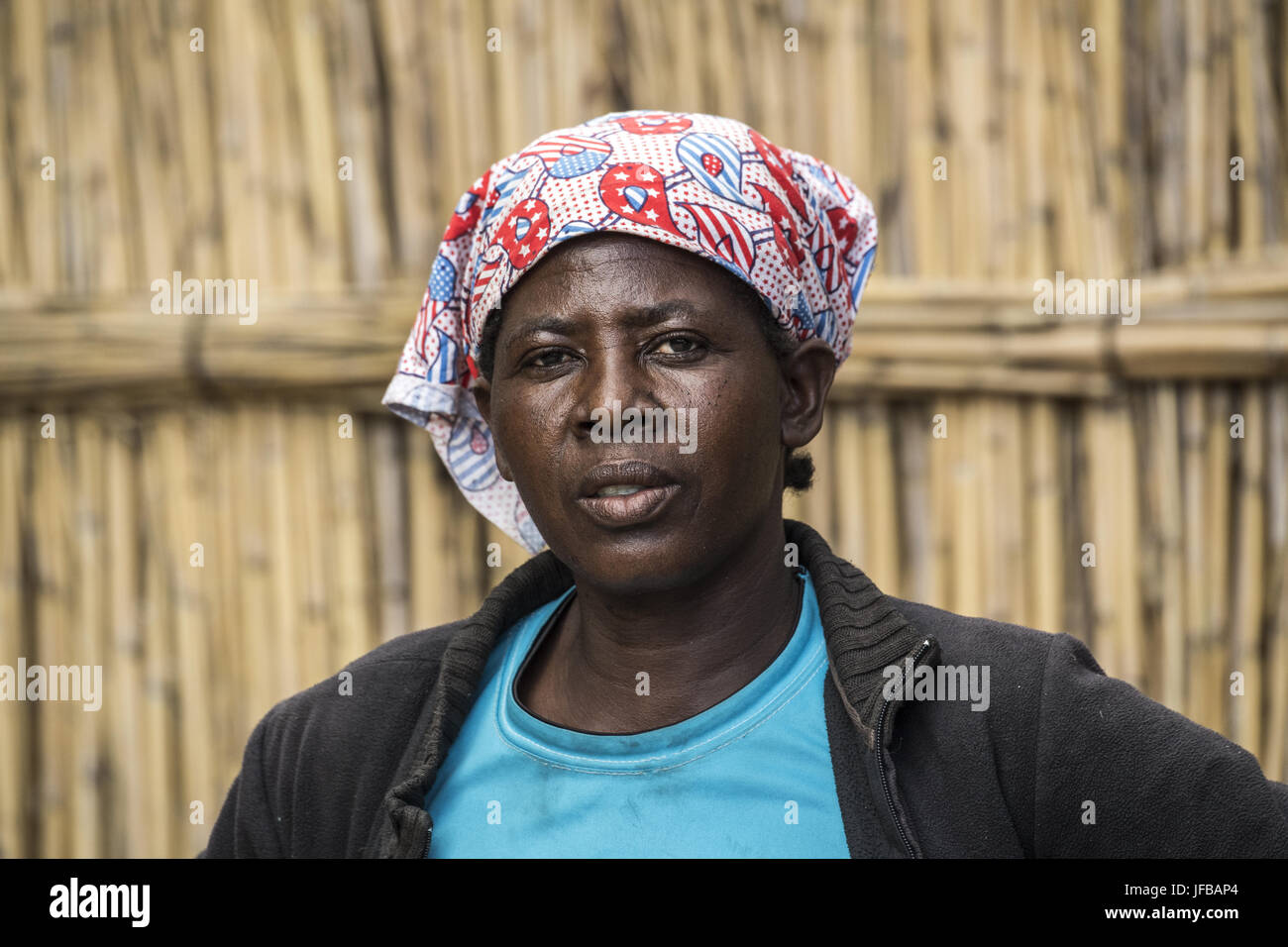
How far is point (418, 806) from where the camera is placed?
1.94 meters

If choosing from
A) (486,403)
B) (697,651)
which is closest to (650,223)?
(486,403)

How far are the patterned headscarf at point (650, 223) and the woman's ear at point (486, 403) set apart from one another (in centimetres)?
3

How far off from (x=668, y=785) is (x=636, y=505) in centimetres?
39

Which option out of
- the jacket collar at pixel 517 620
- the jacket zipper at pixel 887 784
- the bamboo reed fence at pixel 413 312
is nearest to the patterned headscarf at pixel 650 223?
the jacket collar at pixel 517 620

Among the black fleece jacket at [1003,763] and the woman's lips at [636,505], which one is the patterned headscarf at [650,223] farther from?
the black fleece jacket at [1003,763]

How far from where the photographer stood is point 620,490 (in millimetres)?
1843

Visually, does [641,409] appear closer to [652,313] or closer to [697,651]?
[652,313]

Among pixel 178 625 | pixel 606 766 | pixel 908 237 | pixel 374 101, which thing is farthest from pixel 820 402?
pixel 178 625

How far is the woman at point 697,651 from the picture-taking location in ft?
5.71

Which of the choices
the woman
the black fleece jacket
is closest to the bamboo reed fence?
the woman

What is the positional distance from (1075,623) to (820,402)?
1.20 metres

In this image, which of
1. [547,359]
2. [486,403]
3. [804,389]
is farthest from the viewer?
[486,403]

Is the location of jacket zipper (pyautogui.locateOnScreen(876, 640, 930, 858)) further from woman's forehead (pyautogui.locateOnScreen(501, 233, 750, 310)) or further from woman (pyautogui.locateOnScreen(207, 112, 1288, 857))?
woman's forehead (pyautogui.locateOnScreen(501, 233, 750, 310))

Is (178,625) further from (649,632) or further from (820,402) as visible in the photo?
(820,402)
